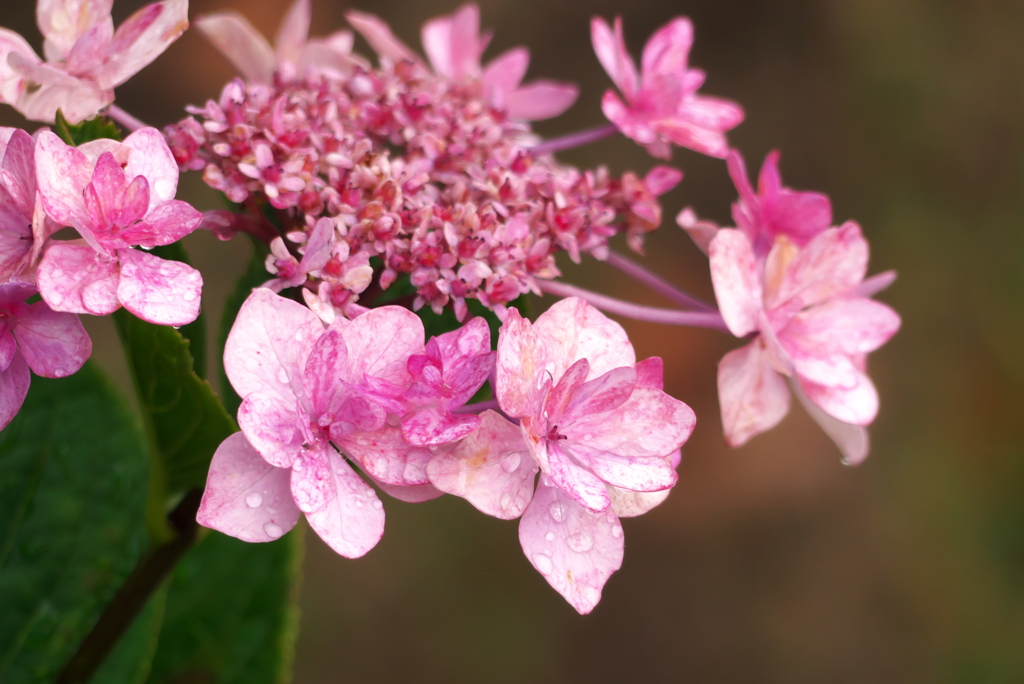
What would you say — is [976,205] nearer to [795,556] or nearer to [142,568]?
[795,556]

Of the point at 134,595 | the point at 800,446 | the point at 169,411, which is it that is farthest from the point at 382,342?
the point at 800,446

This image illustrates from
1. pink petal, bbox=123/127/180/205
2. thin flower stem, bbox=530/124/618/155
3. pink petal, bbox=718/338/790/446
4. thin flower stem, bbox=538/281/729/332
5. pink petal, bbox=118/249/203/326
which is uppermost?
pink petal, bbox=123/127/180/205

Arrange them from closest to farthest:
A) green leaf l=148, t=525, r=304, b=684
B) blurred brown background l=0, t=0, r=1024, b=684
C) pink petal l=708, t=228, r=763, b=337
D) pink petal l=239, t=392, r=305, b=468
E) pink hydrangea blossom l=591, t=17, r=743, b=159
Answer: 1. pink petal l=239, t=392, r=305, b=468
2. pink petal l=708, t=228, r=763, b=337
3. pink hydrangea blossom l=591, t=17, r=743, b=159
4. green leaf l=148, t=525, r=304, b=684
5. blurred brown background l=0, t=0, r=1024, b=684

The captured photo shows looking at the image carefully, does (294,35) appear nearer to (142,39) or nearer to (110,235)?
(142,39)

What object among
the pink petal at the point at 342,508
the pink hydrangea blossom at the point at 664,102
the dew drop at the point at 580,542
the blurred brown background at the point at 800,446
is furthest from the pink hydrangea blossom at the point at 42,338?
the blurred brown background at the point at 800,446

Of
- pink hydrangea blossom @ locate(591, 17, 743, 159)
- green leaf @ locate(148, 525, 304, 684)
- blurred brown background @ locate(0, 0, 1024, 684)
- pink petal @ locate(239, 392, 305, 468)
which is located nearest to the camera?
pink petal @ locate(239, 392, 305, 468)

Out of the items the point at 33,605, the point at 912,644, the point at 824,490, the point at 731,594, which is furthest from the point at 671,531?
the point at 33,605

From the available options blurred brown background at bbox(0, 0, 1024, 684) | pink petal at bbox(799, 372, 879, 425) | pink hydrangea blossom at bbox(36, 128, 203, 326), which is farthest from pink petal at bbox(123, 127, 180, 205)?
blurred brown background at bbox(0, 0, 1024, 684)

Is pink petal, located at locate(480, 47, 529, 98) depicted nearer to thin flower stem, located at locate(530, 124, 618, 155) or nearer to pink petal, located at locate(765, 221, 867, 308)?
thin flower stem, located at locate(530, 124, 618, 155)
